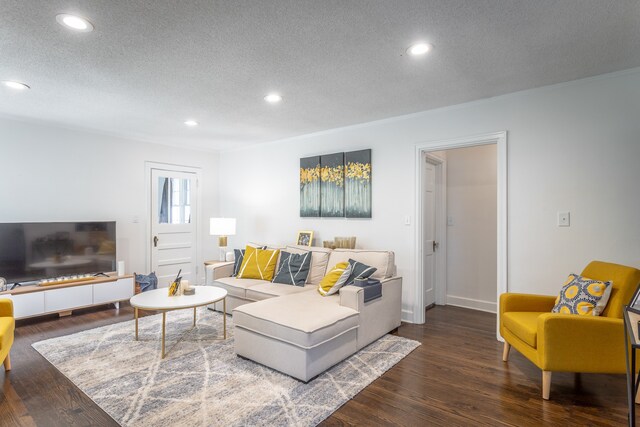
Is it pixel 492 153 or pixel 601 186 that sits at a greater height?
pixel 492 153

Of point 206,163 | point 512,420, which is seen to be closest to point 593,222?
point 512,420

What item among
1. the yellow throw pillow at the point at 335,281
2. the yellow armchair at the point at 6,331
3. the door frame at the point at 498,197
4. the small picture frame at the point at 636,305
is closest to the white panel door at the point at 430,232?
the door frame at the point at 498,197

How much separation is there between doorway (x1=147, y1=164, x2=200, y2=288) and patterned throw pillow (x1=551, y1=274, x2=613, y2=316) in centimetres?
514

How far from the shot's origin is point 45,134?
4332 millimetres

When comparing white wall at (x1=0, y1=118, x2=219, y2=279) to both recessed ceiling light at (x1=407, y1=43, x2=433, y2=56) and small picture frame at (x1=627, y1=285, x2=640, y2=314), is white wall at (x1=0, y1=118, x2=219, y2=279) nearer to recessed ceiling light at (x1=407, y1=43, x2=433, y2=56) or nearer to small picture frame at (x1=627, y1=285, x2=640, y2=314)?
recessed ceiling light at (x1=407, y1=43, x2=433, y2=56)

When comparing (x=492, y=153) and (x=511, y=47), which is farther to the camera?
(x=492, y=153)

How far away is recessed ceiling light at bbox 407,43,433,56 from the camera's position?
7.58 ft

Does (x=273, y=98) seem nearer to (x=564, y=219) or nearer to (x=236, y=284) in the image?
(x=236, y=284)

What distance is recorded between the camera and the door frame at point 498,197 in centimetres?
331

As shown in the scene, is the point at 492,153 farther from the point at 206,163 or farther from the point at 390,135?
the point at 206,163

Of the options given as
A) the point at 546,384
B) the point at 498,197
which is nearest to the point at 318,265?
the point at 498,197

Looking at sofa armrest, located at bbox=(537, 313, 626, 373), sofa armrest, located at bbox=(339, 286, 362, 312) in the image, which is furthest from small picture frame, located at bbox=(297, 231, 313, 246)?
sofa armrest, located at bbox=(537, 313, 626, 373)

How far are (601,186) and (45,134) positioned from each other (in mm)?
6165

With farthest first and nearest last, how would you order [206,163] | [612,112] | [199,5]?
[206,163] < [612,112] < [199,5]
